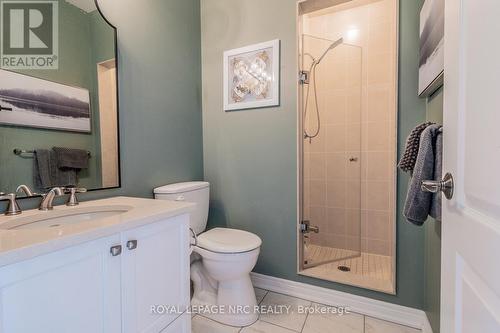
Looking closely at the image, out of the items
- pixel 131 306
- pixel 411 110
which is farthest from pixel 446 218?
pixel 131 306

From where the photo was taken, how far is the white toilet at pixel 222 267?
4.83 feet

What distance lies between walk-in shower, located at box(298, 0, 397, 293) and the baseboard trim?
1.20 ft

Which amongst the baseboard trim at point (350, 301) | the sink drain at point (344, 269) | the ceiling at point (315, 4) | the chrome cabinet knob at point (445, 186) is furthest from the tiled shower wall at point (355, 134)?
the chrome cabinet knob at point (445, 186)

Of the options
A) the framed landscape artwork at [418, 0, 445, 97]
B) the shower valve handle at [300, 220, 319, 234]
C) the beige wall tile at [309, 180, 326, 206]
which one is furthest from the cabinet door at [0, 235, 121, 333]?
the beige wall tile at [309, 180, 326, 206]

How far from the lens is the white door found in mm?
438

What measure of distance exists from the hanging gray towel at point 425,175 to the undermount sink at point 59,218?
1.27 metres

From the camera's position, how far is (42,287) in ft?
2.23

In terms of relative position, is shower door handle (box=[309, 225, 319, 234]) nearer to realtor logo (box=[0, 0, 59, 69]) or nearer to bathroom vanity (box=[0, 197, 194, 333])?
bathroom vanity (box=[0, 197, 194, 333])

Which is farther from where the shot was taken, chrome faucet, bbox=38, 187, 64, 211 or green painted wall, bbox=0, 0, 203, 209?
green painted wall, bbox=0, 0, 203, 209

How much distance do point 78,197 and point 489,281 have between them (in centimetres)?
156

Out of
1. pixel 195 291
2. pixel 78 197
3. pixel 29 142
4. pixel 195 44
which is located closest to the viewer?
pixel 29 142

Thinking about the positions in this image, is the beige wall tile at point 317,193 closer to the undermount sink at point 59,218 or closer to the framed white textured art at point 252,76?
the framed white textured art at point 252,76

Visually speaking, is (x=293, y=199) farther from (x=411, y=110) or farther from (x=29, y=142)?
(x=29, y=142)

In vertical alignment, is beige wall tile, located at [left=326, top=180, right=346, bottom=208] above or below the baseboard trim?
above
